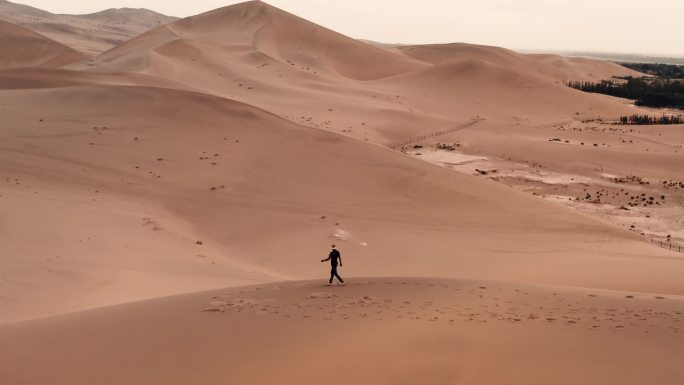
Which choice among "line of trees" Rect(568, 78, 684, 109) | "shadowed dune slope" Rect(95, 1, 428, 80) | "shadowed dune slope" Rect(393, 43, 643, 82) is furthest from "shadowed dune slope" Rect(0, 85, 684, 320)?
"shadowed dune slope" Rect(393, 43, 643, 82)

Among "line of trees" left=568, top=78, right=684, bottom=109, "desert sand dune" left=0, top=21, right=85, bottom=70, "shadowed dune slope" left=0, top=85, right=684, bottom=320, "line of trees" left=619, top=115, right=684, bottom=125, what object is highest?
"desert sand dune" left=0, top=21, right=85, bottom=70

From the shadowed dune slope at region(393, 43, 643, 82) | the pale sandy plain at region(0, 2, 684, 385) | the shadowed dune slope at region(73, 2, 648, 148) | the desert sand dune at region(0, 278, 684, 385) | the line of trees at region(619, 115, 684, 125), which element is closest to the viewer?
the desert sand dune at region(0, 278, 684, 385)

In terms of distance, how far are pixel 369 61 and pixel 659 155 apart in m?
51.0

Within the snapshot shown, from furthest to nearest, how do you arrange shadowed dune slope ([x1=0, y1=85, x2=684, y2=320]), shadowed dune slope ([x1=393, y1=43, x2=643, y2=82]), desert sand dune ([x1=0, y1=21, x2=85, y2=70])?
shadowed dune slope ([x1=393, y1=43, x2=643, y2=82]) < desert sand dune ([x1=0, y1=21, x2=85, y2=70]) < shadowed dune slope ([x1=0, y1=85, x2=684, y2=320])

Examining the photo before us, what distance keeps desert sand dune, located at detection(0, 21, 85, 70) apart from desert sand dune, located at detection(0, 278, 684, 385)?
7290cm

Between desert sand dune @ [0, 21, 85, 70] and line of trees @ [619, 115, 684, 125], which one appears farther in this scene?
desert sand dune @ [0, 21, 85, 70]

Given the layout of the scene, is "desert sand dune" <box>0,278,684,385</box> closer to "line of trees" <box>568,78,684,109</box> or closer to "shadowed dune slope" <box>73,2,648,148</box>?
"shadowed dune slope" <box>73,2,648,148</box>

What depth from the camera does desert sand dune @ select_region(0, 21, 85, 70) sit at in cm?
7856

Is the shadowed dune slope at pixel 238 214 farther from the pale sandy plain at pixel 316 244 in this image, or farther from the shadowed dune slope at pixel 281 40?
the shadowed dune slope at pixel 281 40

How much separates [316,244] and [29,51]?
78326mm

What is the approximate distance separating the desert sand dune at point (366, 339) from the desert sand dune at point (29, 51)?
72897mm

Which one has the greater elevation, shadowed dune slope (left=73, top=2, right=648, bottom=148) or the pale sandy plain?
shadowed dune slope (left=73, top=2, right=648, bottom=148)

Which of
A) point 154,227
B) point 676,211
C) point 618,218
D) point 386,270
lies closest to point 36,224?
point 154,227

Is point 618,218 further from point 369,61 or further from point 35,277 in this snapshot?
point 369,61
